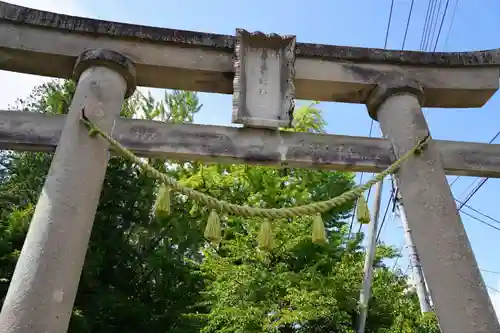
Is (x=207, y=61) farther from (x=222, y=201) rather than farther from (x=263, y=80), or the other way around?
(x=222, y=201)

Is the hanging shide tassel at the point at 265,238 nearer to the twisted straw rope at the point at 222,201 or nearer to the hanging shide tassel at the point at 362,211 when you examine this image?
the twisted straw rope at the point at 222,201

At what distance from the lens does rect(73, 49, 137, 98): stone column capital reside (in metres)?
4.01

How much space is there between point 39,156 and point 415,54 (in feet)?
28.3

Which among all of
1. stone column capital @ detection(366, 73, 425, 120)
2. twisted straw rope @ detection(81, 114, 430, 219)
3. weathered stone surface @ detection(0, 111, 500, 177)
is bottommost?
twisted straw rope @ detection(81, 114, 430, 219)

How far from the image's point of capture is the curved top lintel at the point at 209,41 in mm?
4168

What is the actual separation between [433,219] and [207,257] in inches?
208

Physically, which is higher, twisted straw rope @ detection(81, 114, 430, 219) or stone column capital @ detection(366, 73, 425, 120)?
stone column capital @ detection(366, 73, 425, 120)

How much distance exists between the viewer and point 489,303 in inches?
129

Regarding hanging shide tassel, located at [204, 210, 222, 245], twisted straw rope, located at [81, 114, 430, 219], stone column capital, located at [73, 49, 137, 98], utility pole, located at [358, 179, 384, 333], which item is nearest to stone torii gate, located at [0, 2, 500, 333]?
stone column capital, located at [73, 49, 137, 98]

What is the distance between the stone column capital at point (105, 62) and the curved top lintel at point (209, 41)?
0.29 meters

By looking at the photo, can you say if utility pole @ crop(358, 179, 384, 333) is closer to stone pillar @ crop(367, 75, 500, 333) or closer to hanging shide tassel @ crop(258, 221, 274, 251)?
stone pillar @ crop(367, 75, 500, 333)

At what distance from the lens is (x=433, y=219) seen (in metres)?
3.62

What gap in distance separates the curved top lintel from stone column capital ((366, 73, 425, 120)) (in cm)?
24

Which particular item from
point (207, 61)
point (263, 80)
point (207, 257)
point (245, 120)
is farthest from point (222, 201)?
point (207, 257)
